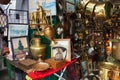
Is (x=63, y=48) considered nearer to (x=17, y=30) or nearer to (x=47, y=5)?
(x=47, y=5)

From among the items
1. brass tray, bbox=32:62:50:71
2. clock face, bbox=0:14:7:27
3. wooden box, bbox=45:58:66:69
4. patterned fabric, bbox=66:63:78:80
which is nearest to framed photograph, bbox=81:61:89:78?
patterned fabric, bbox=66:63:78:80

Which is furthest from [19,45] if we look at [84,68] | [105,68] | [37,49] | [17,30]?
[105,68]

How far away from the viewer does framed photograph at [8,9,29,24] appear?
252 centimetres

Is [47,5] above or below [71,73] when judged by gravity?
above

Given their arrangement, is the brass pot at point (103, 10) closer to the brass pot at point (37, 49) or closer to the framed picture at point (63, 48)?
the framed picture at point (63, 48)

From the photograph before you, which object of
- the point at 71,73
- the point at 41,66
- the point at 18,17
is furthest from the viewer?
the point at 18,17

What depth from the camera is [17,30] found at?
2453mm

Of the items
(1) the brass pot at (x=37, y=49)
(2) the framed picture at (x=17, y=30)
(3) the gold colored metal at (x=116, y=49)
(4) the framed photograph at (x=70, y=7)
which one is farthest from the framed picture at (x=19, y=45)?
(3) the gold colored metal at (x=116, y=49)

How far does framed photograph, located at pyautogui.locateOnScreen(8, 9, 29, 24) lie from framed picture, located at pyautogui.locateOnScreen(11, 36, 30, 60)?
0.26 meters

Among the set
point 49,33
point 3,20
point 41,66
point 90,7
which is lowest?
point 41,66

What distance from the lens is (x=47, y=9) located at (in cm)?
221

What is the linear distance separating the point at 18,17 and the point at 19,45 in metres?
0.45

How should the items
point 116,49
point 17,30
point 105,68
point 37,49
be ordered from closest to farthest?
point 116,49, point 37,49, point 105,68, point 17,30

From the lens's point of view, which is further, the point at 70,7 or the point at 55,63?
the point at 70,7
